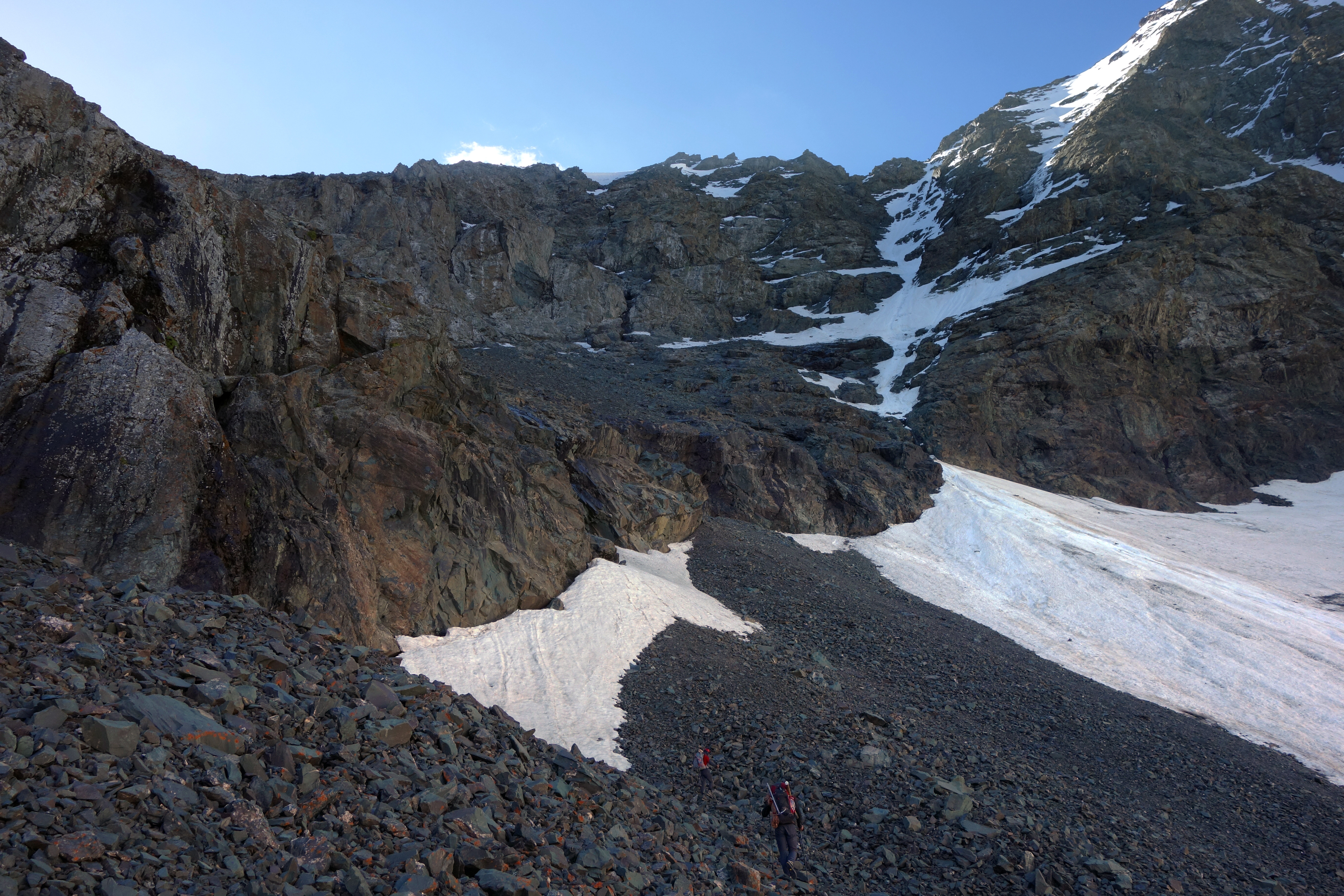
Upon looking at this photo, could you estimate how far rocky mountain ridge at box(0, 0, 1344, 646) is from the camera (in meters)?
12.6

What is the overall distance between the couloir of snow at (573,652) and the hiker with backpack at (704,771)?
1.57 metres

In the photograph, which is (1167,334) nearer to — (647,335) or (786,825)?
(647,335)

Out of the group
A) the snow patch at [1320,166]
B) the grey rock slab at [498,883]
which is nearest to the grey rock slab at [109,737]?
the grey rock slab at [498,883]

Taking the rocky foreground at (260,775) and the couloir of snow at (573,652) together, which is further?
the couloir of snow at (573,652)

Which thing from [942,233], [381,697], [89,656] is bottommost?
[381,697]

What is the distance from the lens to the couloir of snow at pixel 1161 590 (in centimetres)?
2453

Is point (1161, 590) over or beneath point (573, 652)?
beneath

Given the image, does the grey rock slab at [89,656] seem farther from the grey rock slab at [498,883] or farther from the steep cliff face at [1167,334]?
the steep cliff face at [1167,334]

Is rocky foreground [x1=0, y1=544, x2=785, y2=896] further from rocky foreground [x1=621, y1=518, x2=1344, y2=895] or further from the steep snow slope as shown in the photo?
the steep snow slope

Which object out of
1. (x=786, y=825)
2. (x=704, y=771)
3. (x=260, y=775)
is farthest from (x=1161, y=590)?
(x=260, y=775)

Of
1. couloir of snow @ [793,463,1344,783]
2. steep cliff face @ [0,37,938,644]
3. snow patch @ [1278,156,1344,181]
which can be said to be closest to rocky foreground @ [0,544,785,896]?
steep cliff face @ [0,37,938,644]

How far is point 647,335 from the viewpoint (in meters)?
76.2

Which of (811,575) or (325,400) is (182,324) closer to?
(325,400)

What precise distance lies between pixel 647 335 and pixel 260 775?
72.3 metres
